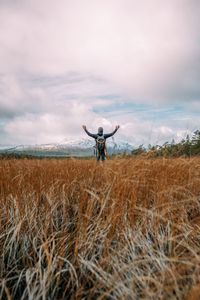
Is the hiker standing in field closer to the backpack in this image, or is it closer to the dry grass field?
the backpack

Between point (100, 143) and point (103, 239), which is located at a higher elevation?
point (100, 143)

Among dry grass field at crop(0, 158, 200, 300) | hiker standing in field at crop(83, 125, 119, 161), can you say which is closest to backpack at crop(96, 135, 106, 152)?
hiker standing in field at crop(83, 125, 119, 161)

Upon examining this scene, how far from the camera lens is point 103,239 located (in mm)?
2498

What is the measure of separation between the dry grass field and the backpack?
4.85 m

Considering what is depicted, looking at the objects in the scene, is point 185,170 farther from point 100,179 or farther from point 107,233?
point 107,233

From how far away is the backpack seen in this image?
9.08m

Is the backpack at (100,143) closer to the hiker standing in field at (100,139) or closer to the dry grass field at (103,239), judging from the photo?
the hiker standing in field at (100,139)

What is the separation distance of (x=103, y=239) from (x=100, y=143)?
22.3ft

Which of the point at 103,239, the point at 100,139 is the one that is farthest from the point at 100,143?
the point at 103,239

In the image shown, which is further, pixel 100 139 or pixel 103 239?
pixel 100 139

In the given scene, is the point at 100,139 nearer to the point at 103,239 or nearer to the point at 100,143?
the point at 100,143

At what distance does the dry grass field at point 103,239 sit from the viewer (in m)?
1.98

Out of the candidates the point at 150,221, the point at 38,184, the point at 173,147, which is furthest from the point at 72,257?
the point at 173,147

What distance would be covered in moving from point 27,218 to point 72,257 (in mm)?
680
